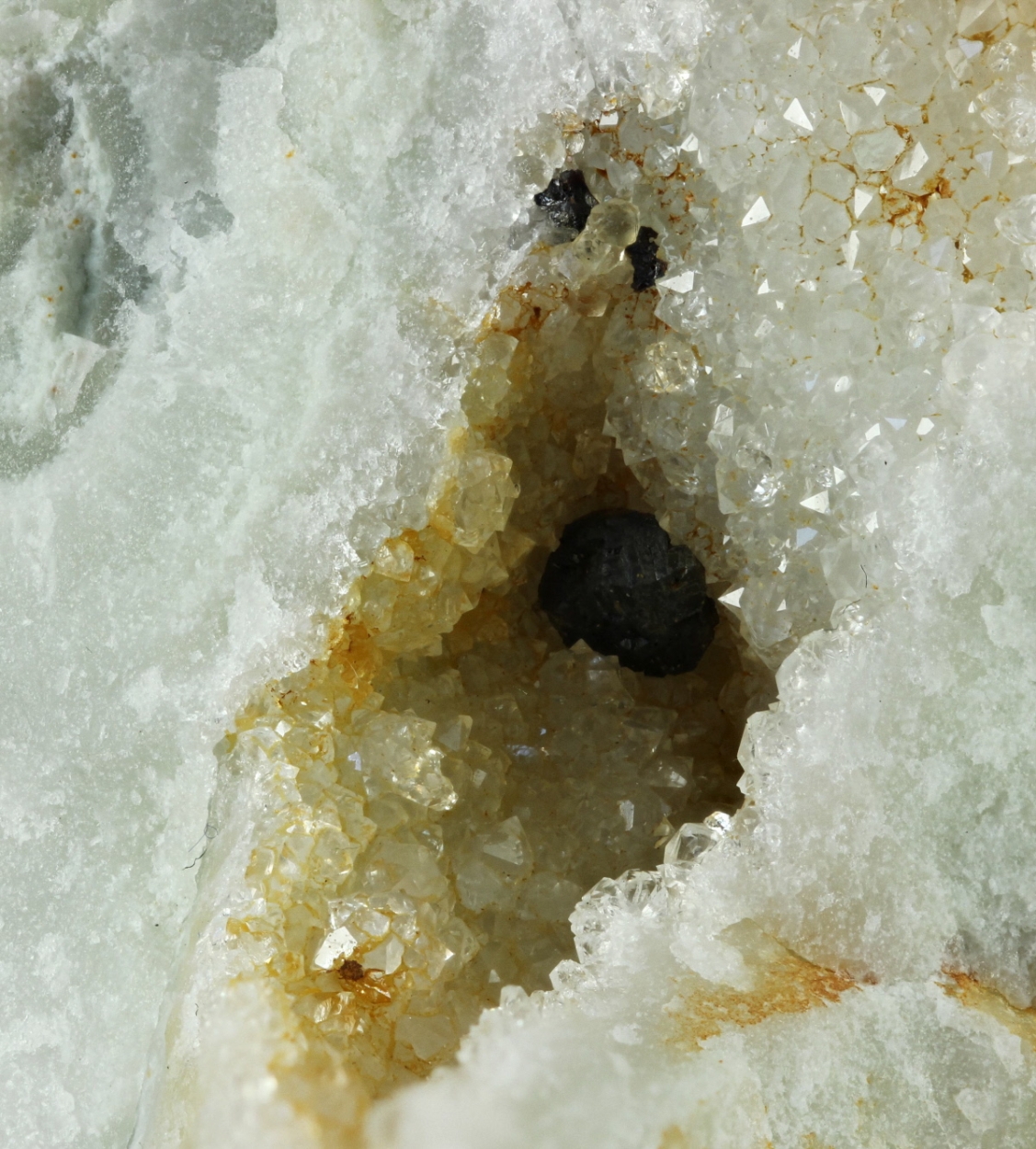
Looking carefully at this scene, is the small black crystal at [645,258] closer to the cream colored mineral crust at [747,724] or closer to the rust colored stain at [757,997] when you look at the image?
the cream colored mineral crust at [747,724]

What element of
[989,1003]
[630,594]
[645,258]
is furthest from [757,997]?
[645,258]

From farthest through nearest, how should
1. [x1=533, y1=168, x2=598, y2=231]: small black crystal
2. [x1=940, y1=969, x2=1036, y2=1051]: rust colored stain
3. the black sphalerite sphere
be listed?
the black sphalerite sphere → [x1=533, y1=168, x2=598, y2=231]: small black crystal → [x1=940, y1=969, x2=1036, y2=1051]: rust colored stain

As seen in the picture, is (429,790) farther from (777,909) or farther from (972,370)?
(972,370)

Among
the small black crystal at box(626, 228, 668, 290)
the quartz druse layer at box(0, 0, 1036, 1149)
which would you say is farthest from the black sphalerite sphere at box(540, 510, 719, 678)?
the small black crystal at box(626, 228, 668, 290)

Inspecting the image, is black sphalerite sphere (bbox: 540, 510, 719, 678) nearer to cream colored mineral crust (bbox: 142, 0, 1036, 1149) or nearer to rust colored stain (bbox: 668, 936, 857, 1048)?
cream colored mineral crust (bbox: 142, 0, 1036, 1149)

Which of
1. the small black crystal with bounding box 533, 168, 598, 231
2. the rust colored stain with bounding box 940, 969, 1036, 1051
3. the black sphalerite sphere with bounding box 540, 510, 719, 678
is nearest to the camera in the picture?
the rust colored stain with bounding box 940, 969, 1036, 1051

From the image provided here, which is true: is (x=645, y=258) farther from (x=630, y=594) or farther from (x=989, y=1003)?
(x=989, y=1003)

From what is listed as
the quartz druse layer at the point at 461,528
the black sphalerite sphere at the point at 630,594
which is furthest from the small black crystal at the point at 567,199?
the black sphalerite sphere at the point at 630,594

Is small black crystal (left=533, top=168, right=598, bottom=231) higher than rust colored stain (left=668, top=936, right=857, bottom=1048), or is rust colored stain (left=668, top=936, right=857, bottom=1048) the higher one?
small black crystal (left=533, top=168, right=598, bottom=231)
